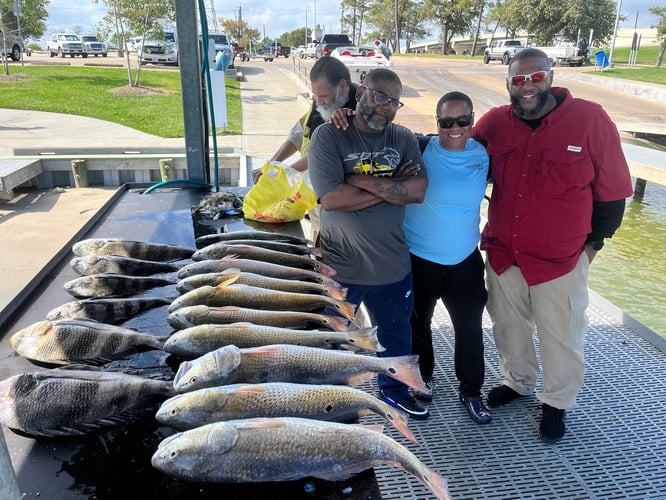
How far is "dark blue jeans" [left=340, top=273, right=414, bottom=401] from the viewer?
10.4ft

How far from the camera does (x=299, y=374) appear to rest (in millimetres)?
1953

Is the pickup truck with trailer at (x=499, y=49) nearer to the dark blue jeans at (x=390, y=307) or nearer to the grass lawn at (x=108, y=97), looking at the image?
the grass lawn at (x=108, y=97)

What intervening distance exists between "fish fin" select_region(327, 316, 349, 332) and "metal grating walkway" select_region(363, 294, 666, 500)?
1057mm

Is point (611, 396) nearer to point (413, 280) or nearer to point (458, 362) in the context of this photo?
point (458, 362)

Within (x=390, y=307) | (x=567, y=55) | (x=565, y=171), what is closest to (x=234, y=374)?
(x=390, y=307)

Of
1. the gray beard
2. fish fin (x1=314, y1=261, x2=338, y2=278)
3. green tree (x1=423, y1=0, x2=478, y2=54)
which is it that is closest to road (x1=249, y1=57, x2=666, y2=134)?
the gray beard

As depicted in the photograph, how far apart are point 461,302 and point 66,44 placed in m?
48.1

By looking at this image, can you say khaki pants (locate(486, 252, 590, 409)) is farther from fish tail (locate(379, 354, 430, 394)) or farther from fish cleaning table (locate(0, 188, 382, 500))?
fish cleaning table (locate(0, 188, 382, 500))

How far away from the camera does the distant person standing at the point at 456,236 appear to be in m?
3.16

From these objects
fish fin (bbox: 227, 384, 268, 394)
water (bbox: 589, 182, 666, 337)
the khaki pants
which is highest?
fish fin (bbox: 227, 384, 268, 394)

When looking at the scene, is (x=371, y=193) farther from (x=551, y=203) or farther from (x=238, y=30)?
(x=238, y=30)

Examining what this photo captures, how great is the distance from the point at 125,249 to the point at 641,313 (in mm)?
6183

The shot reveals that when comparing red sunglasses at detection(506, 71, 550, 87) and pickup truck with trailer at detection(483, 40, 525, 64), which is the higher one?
pickup truck with trailer at detection(483, 40, 525, 64)

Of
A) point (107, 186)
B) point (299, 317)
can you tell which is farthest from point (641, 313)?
point (107, 186)
